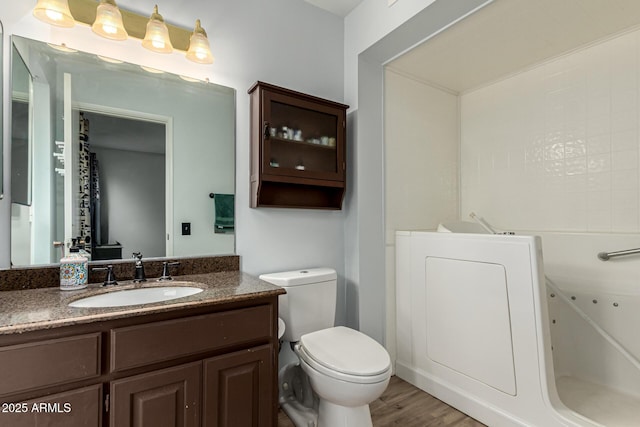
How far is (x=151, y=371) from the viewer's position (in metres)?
1.07

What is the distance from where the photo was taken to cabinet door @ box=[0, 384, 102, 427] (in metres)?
0.89

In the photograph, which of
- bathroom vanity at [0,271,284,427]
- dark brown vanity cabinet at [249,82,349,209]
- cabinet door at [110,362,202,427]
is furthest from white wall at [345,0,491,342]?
cabinet door at [110,362,202,427]

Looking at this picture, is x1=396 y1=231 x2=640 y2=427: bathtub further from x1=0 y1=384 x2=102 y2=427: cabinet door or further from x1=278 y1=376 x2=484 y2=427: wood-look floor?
x1=0 y1=384 x2=102 y2=427: cabinet door

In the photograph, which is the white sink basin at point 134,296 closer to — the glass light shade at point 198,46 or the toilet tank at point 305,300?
the toilet tank at point 305,300

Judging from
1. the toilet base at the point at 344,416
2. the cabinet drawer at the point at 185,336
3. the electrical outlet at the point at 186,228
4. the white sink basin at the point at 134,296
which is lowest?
the toilet base at the point at 344,416

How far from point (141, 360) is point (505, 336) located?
5.32 feet

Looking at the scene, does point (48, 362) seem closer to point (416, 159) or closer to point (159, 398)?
point (159, 398)

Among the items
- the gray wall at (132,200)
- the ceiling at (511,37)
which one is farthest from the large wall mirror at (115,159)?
the ceiling at (511,37)

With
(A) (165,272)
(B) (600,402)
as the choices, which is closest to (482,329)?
(B) (600,402)

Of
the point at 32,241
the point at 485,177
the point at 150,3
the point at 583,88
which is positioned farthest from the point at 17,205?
the point at 583,88

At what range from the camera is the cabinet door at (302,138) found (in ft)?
5.87

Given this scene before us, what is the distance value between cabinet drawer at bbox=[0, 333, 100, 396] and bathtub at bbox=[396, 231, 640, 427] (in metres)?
1.71

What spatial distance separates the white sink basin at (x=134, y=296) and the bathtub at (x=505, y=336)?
54.1 inches

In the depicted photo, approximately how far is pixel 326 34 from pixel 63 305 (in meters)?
2.09
